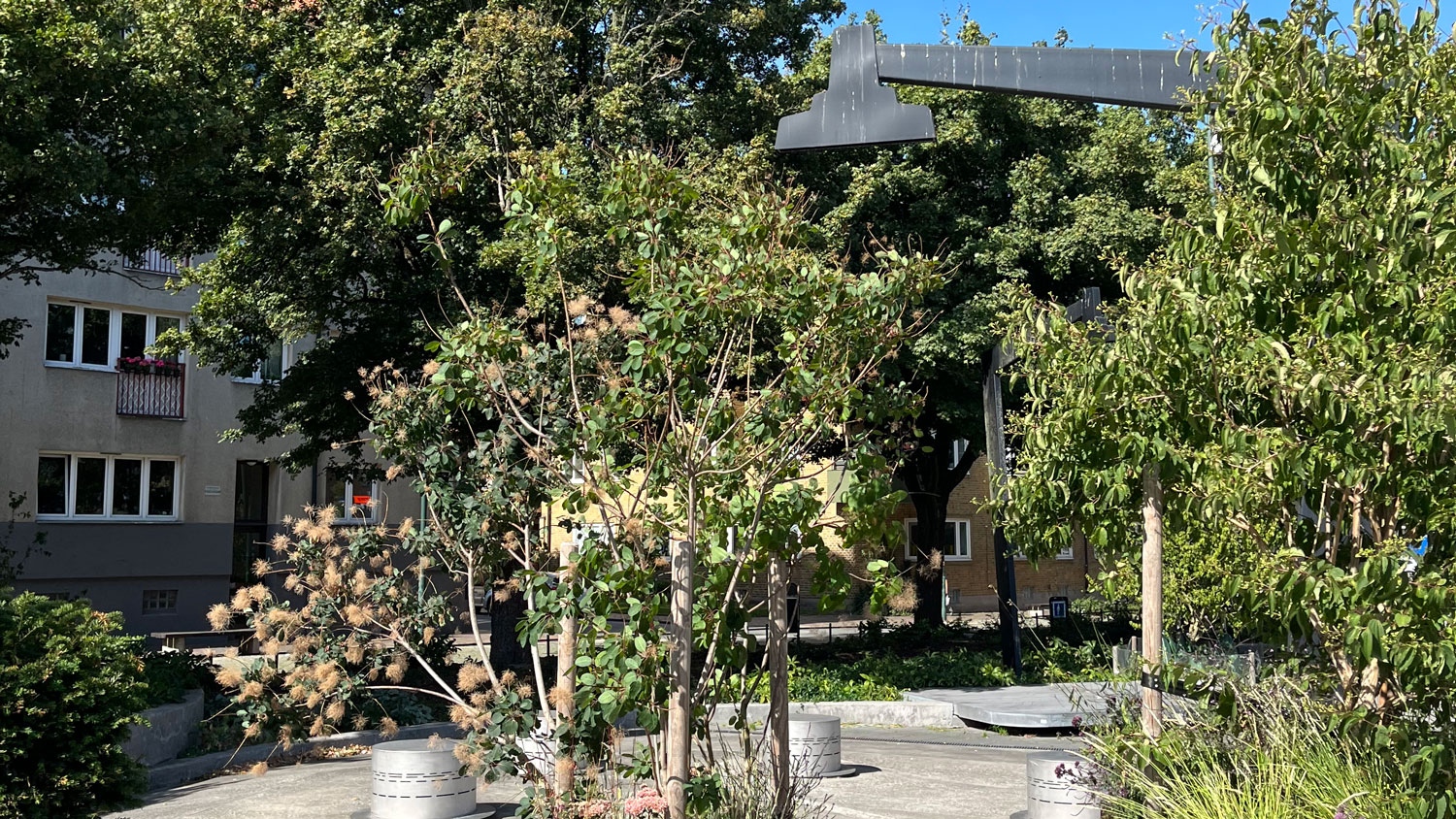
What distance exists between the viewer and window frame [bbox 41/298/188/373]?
93.5ft

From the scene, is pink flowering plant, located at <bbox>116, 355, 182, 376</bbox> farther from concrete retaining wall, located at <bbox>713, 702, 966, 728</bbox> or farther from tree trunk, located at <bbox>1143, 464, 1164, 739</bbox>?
tree trunk, located at <bbox>1143, 464, 1164, 739</bbox>

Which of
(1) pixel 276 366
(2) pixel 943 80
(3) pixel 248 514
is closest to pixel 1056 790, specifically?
(2) pixel 943 80

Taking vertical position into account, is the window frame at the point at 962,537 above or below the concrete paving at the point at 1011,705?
above

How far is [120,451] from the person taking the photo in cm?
2948

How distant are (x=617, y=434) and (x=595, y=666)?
3.99 ft

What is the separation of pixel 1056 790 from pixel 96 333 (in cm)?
2721

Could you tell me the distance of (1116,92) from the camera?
646 cm

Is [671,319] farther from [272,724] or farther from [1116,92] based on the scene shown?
[272,724]

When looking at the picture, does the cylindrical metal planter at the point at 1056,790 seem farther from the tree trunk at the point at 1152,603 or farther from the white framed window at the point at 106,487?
the white framed window at the point at 106,487

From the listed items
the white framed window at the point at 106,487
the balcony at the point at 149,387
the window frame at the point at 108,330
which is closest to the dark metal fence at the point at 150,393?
the balcony at the point at 149,387

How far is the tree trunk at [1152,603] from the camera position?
23.2 feet

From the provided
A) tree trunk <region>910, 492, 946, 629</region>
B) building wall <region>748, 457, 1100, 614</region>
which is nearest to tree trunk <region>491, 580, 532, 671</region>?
tree trunk <region>910, 492, 946, 629</region>

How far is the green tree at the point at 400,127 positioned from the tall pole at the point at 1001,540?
5.29 meters

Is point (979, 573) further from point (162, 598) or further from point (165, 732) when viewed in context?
point (165, 732)
